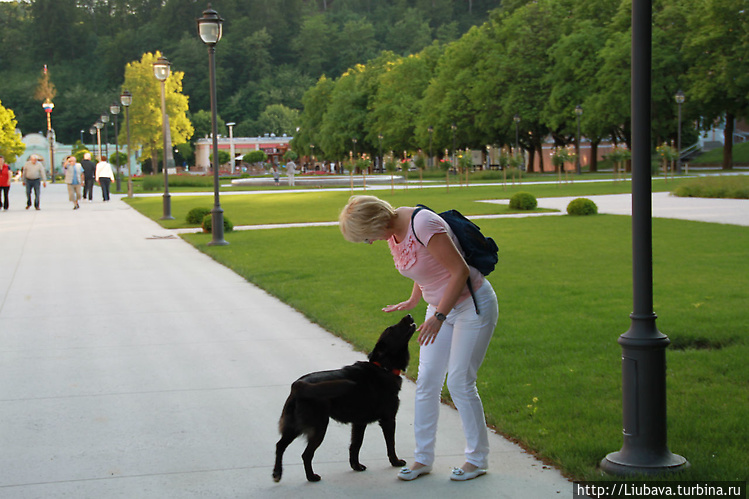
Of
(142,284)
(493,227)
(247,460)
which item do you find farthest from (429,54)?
(247,460)

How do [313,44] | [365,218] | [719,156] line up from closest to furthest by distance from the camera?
[365,218] < [719,156] < [313,44]

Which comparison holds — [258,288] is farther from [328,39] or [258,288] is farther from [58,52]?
[58,52]

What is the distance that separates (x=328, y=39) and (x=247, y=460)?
160 meters

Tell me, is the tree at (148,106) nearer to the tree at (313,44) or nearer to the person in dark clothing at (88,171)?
the person in dark clothing at (88,171)

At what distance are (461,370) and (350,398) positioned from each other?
0.54m

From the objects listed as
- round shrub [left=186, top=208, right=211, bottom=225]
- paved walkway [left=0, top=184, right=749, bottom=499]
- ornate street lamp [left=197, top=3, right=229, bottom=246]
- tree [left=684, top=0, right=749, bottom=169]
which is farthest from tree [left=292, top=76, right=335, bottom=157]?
paved walkway [left=0, top=184, right=749, bottom=499]

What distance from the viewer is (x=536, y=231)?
703 inches

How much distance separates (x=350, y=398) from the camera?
3.93 metres

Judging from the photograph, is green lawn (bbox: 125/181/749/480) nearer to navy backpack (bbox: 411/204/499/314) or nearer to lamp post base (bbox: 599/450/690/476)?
lamp post base (bbox: 599/450/690/476)

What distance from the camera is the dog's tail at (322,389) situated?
12.7ft

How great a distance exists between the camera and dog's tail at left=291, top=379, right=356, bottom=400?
12.7 ft

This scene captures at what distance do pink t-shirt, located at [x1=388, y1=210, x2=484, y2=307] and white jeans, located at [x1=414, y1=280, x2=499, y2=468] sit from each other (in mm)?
68

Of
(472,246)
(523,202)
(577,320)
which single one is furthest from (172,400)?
(523,202)

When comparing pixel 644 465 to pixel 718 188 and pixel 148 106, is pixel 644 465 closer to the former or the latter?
pixel 718 188
